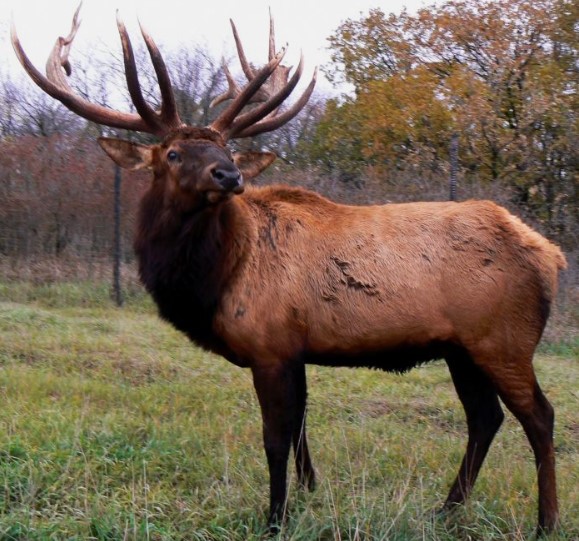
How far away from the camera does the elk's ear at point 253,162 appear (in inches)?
213

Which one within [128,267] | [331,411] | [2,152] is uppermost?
[2,152]

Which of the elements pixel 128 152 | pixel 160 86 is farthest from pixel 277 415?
pixel 160 86

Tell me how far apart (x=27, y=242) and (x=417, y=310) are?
9.76 metres

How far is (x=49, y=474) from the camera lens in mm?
4516

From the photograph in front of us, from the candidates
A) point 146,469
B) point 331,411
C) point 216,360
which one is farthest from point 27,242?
point 146,469

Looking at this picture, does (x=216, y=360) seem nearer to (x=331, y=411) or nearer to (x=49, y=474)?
(x=331, y=411)

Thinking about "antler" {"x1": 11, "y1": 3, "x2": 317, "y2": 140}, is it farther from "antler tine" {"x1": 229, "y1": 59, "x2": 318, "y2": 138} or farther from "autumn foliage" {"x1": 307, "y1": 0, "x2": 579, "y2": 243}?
"autumn foliage" {"x1": 307, "y1": 0, "x2": 579, "y2": 243}

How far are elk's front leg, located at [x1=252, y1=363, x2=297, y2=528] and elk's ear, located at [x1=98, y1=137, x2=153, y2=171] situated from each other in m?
1.62

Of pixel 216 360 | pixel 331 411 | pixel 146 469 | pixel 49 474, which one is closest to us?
pixel 49 474

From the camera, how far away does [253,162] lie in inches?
215

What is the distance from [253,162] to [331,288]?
127 cm

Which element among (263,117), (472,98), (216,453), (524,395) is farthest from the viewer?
(472,98)

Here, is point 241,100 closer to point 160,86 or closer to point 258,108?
point 258,108

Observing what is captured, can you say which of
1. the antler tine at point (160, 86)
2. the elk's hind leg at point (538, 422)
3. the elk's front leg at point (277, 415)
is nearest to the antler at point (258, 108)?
the antler tine at point (160, 86)
